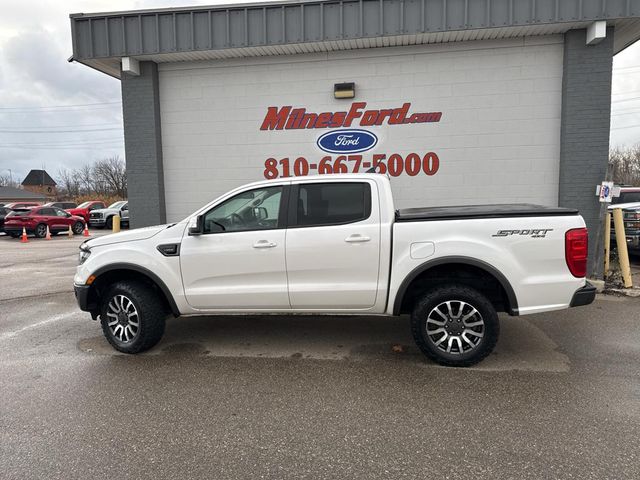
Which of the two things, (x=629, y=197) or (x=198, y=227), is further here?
(x=629, y=197)

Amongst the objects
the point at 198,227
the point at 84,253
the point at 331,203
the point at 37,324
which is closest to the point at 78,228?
the point at 37,324

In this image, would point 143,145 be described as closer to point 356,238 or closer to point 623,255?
point 356,238

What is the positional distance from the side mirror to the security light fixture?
4633mm

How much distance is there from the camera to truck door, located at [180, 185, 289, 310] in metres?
4.45

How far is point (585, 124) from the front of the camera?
744cm

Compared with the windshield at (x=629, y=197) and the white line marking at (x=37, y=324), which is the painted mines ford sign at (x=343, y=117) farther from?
the windshield at (x=629, y=197)

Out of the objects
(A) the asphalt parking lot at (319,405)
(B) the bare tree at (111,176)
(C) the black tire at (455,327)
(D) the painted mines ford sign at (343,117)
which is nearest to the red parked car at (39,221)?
(D) the painted mines ford sign at (343,117)

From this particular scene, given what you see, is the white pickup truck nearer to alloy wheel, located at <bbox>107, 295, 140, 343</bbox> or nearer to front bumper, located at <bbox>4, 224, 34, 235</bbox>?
alloy wheel, located at <bbox>107, 295, 140, 343</bbox>

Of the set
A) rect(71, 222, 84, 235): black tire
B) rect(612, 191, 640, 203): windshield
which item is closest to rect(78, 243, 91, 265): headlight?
rect(612, 191, 640, 203): windshield

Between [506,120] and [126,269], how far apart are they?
6732 millimetres

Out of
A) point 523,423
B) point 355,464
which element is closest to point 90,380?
point 355,464

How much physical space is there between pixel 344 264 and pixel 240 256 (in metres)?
1.07

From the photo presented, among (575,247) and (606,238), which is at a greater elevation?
(575,247)

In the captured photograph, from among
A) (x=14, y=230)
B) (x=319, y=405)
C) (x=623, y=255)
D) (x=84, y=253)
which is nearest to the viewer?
(x=319, y=405)
